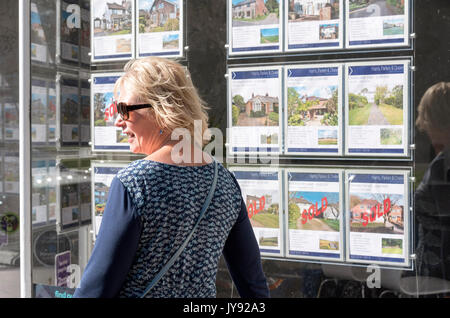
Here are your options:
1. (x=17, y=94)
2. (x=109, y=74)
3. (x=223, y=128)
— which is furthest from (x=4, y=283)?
(x=223, y=128)

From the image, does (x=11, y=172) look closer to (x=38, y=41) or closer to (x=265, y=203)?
(x=38, y=41)

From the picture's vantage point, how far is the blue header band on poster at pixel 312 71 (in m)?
3.37

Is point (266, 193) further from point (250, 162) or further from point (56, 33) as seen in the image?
point (56, 33)

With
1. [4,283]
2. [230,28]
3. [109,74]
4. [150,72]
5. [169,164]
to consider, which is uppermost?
[230,28]

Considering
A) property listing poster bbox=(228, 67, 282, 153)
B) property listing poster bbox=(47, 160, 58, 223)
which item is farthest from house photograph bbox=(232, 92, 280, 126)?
property listing poster bbox=(47, 160, 58, 223)

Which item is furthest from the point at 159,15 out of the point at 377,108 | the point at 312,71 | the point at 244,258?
the point at 244,258

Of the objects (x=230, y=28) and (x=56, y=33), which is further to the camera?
(x=56, y=33)

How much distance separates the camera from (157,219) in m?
1.90

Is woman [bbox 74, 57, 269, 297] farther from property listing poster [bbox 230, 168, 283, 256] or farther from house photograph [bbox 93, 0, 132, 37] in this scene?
house photograph [bbox 93, 0, 132, 37]

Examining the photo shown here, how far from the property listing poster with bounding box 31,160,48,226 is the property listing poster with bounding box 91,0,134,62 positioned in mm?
951

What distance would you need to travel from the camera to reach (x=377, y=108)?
3.27 meters

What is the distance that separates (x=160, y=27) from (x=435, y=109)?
6.40 ft

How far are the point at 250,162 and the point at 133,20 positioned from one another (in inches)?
54.0

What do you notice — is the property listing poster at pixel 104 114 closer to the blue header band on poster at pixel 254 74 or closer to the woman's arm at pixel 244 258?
the blue header band on poster at pixel 254 74
